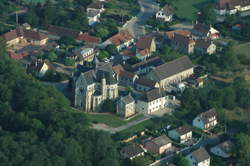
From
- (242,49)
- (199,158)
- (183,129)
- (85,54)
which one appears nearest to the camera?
(199,158)

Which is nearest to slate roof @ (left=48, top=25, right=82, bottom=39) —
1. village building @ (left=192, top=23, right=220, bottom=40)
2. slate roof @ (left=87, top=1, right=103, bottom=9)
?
slate roof @ (left=87, top=1, right=103, bottom=9)

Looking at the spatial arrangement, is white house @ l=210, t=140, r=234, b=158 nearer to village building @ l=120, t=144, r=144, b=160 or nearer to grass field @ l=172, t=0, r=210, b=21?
village building @ l=120, t=144, r=144, b=160

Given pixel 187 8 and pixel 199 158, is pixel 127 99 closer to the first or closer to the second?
pixel 199 158

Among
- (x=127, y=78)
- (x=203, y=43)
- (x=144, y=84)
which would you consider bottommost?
(x=144, y=84)

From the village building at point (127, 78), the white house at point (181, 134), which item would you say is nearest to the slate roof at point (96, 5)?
the village building at point (127, 78)

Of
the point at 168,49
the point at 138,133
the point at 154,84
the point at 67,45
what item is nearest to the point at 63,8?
the point at 67,45

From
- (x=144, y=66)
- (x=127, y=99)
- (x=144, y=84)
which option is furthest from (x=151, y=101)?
(x=144, y=66)
